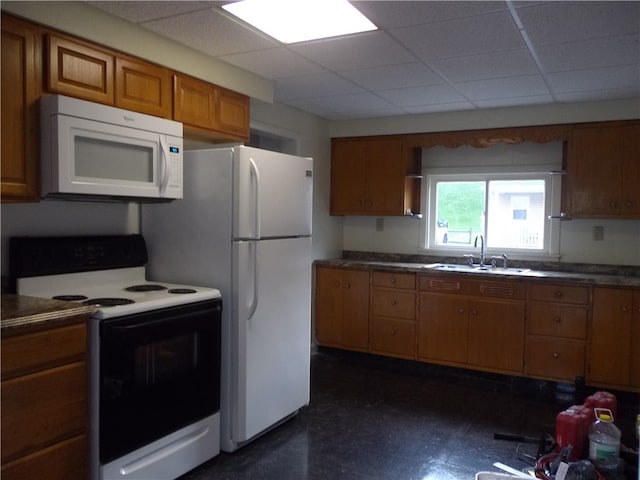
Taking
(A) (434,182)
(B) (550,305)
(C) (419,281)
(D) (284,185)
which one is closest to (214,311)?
(D) (284,185)

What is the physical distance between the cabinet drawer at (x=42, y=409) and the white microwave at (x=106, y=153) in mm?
770

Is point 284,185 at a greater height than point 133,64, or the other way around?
point 133,64

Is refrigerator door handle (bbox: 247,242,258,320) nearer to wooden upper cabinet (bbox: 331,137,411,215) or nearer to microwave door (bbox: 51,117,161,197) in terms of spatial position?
microwave door (bbox: 51,117,161,197)

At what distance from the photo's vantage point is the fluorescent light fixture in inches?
91.7

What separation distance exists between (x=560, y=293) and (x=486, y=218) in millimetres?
1057

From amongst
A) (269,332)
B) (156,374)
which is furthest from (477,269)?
(156,374)

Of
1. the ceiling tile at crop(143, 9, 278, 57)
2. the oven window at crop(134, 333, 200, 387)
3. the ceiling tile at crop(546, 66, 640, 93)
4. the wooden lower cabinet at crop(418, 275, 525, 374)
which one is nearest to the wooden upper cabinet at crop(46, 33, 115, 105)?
the ceiling tile at crop(143, 9, 278, 57)

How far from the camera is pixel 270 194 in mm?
2857

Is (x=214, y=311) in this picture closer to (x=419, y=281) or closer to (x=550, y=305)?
(x=419, y=281)

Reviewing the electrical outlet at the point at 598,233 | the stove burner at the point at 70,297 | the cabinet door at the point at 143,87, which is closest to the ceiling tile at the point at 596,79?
the electrical outlet at the point at 598,233

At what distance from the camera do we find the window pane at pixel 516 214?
4441 mm

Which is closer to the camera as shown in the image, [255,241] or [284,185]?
[255,241]

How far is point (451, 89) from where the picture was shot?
12.1 feet

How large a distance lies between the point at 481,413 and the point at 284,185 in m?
2.00
